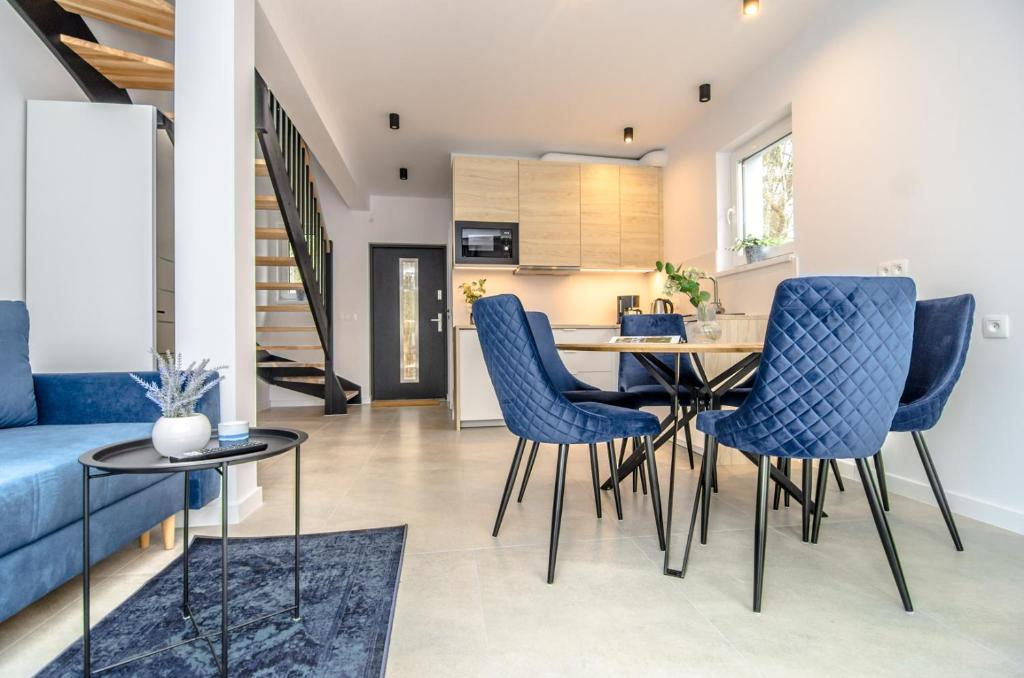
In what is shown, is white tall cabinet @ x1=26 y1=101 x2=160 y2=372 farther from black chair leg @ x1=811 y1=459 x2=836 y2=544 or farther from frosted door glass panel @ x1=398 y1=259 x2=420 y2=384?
frosted door glass panel @ x1=398 y1=259 x2=420 y2=384

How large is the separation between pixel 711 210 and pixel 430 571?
11.7 feet

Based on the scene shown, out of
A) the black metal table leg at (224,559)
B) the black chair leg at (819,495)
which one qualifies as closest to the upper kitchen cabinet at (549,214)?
the black chair leg at (819,495)

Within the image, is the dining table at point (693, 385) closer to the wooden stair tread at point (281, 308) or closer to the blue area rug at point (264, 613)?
the blue area rug at point (264, 613)

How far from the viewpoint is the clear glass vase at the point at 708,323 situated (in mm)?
2213

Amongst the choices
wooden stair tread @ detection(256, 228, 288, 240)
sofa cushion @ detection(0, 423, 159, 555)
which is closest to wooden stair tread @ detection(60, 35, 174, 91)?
wooden stair tread @ detection(256, 228, 288, 240)

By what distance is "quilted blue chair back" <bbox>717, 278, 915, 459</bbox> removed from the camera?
50.2 inches

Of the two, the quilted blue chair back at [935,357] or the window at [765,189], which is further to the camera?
the window at [765,189]

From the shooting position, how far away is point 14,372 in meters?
1.75

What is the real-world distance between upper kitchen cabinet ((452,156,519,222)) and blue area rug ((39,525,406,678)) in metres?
3.38

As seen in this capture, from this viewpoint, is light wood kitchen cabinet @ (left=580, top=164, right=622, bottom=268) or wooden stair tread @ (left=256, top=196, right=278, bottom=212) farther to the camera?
light wood kitchen cabinet @ (left=580, top=164, right=622, bottom=268)

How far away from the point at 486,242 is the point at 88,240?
9.53 ft

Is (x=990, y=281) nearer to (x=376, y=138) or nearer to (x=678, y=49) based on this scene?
(x=678, y=49)

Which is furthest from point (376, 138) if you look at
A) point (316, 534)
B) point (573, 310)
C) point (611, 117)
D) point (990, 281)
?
point (990, 281)

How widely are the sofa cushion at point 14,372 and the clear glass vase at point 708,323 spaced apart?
2.61 m
